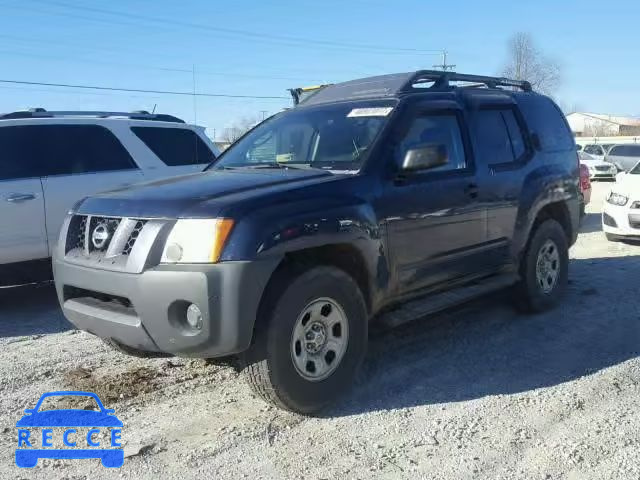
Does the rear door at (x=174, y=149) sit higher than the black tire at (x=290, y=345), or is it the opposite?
the rear door at (x=174, y=149)

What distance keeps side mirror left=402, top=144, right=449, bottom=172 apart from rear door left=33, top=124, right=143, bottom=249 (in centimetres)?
323

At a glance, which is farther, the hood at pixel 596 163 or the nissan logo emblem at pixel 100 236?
the hood at pixel 596 163

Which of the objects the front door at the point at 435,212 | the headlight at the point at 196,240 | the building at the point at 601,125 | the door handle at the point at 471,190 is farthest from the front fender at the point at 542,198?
the building at the point at 601,125

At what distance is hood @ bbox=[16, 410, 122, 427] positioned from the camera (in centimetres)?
369

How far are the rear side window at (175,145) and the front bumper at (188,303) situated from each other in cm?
405

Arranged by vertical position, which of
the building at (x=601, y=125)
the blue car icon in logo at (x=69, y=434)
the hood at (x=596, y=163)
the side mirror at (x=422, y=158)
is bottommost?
the blue car icon in logo at (x=69, y=434)

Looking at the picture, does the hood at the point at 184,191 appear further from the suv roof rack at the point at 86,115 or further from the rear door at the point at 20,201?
the suv roof rack at the point at 86,115

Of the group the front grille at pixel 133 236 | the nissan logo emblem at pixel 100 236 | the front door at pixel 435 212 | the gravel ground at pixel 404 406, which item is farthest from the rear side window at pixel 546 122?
the nissan logo emblem at pixel 100 236

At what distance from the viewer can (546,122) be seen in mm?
6047

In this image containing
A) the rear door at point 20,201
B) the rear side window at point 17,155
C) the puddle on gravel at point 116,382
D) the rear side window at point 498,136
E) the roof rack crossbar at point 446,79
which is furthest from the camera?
the rear side window at point 17,155

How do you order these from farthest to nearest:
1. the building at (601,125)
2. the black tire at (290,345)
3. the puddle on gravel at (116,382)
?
the building at (601,125)
the puddle on gravel at (116,382)
the black tire at (290,345)

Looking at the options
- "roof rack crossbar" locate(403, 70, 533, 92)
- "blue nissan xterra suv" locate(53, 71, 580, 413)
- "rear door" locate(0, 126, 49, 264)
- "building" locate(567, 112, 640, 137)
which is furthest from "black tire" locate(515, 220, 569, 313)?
"building" locate(567, 112, 640, 137)

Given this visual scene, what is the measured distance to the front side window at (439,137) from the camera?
14.7ft

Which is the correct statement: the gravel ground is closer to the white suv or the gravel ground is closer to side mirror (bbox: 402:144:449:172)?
the white suv
